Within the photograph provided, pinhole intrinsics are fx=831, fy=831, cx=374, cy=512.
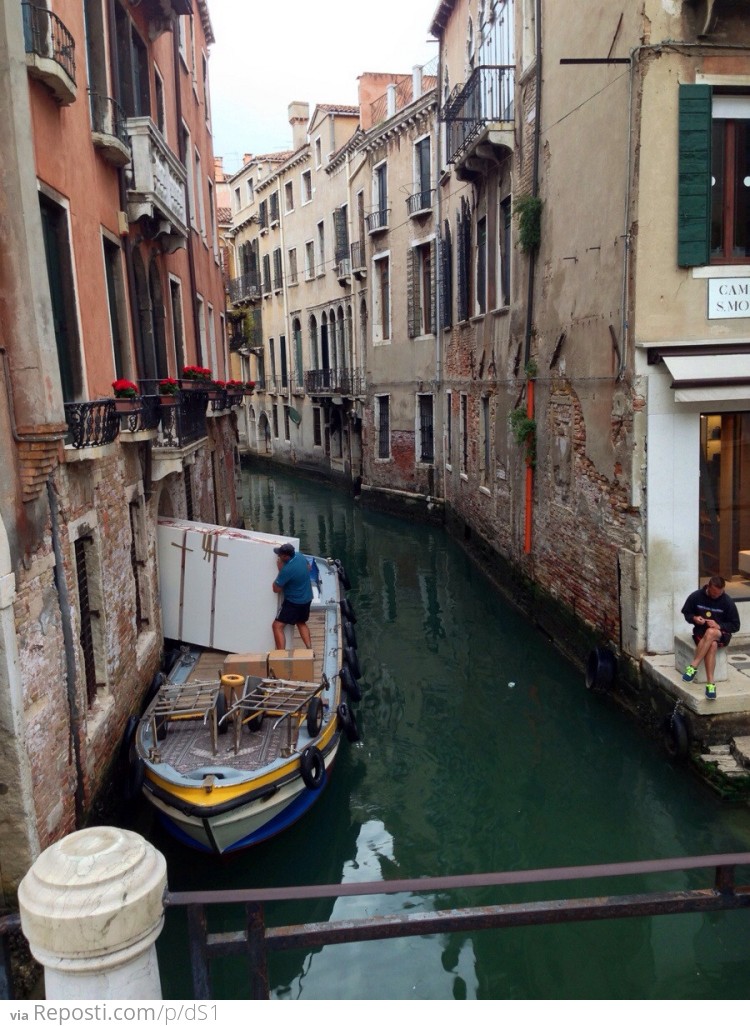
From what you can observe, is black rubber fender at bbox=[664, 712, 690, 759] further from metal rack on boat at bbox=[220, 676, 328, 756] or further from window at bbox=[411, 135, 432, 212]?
window at bbox=[411, 135, 432, 212]

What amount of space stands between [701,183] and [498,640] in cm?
615

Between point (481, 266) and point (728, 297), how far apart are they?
7.61 metres

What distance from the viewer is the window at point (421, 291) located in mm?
18562

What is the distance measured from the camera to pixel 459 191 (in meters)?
15.9

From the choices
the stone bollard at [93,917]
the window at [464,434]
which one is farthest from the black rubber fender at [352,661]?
the window at [464,434]

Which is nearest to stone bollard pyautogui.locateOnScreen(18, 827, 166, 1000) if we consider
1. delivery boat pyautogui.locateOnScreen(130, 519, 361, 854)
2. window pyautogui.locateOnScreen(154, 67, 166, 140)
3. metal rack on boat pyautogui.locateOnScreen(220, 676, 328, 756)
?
delivery boat pyautogui.locateOnScreen(130, 519, 361, 854)

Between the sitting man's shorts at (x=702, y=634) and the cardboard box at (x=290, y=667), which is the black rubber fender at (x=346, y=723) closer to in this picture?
the cardboard box at (x=290, y=667)

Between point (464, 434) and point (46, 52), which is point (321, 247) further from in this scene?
point (46, 52)

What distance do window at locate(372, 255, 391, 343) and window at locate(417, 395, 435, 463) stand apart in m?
2.61

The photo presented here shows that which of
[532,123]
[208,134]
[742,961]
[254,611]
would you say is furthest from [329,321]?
[742,961]

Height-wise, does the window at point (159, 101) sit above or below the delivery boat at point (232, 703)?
above

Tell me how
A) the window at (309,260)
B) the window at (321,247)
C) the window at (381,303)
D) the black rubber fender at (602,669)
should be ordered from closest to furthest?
the black rubber fender at (602,669) < the window at (381,303) < the window at (321,247) < the window at (309,260)

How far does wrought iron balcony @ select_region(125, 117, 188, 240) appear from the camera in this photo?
26.8 feet

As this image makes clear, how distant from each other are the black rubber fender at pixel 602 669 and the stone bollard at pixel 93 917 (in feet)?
22.3
